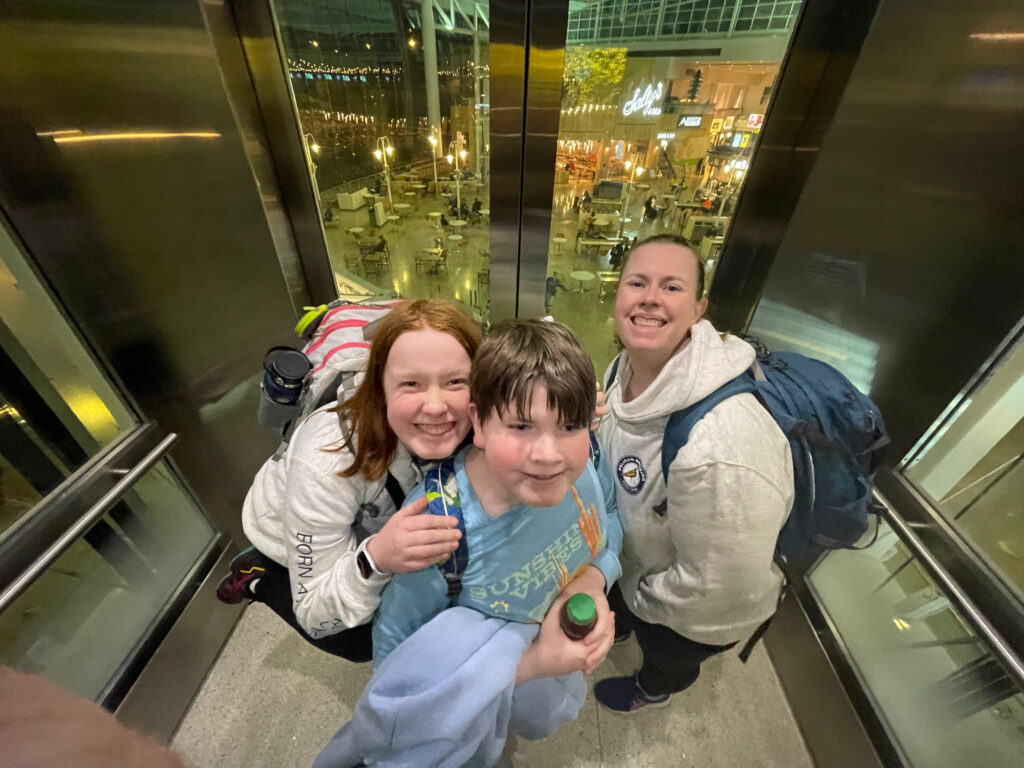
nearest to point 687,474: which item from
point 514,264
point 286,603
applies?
point 286,603

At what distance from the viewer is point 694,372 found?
3.01ft

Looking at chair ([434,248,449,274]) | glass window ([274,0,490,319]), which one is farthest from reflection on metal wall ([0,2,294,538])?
chair ([434,248,449,274])

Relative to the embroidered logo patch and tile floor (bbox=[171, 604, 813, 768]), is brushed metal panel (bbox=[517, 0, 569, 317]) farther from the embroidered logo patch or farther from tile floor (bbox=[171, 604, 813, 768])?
tile floor (bbox=[171, 604, 813, 768])

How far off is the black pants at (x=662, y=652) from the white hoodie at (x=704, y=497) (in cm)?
17

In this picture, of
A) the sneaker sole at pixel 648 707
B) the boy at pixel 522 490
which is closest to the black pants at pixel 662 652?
the sneaker sole at pixel 648 707

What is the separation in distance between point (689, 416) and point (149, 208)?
1771 millimetres

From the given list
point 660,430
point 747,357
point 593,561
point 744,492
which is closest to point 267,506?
point 593,561

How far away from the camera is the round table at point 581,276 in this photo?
2.12 meters

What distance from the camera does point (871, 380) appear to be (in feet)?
4.36

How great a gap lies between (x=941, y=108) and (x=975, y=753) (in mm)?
1917

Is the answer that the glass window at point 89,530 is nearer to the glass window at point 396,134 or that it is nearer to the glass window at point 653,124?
the glass window at point 396,134

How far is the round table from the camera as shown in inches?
83.4

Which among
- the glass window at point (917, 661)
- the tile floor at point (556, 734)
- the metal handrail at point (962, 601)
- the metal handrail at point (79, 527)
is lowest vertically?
the tile floor at point (556, 734)

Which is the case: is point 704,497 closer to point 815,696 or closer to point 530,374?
point 530,374
